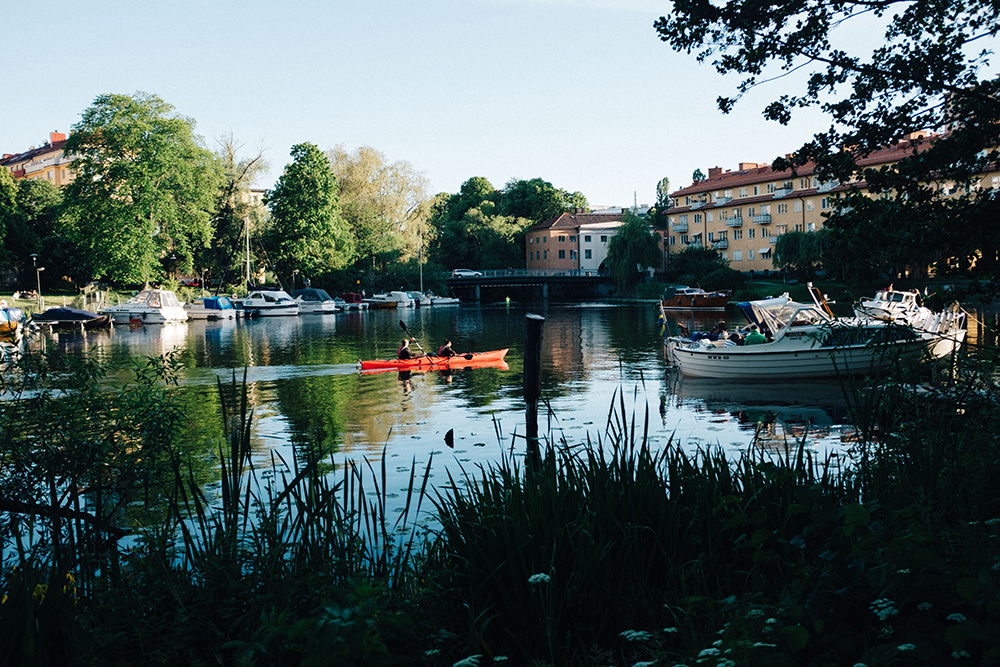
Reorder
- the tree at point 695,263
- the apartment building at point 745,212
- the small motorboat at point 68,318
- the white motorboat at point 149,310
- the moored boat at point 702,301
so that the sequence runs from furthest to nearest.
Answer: the apartment building at point 745,212 → the tree at point 695,263 → the moored boat at point 702,301 → the white motorboat at point 149,310 → the small motorboat at point 68,318

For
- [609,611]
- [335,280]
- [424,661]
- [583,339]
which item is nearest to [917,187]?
[609,611]

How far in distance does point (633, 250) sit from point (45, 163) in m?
87.6

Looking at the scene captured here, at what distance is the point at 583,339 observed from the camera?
41.0m

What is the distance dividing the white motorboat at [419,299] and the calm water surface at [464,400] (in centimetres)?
4175

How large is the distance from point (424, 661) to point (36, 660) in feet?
5.73

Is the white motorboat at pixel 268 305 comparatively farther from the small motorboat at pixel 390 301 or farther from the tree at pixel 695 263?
the tree at pixel 695 263

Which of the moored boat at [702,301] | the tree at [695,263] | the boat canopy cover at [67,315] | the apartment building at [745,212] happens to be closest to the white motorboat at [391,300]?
the moored boat at [702,301]

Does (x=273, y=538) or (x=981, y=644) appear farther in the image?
(x=273, y=538)

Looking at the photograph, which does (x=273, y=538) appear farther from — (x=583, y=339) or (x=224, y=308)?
(x=224, y=308)

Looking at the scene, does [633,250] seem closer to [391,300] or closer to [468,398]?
[391,300]

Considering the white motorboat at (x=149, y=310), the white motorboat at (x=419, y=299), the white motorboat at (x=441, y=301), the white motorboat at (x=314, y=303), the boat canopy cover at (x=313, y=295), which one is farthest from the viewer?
the white motorboat at (x=441, y=301)

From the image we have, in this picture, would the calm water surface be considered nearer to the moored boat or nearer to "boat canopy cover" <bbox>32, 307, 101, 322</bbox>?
"boat canopy cover" <bbox>32, 307, 101, 322</bbox>

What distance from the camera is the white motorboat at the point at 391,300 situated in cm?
8038

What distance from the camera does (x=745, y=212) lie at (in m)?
98.2
